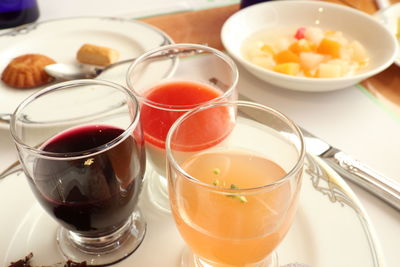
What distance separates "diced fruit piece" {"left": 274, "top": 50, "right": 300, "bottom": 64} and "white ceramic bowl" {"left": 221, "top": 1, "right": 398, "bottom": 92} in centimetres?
10

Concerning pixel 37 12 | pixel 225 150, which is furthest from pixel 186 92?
pixel 37 12

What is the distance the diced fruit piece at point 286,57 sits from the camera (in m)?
1.11

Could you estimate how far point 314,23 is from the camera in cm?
129

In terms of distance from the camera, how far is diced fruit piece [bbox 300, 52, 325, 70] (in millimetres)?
1088

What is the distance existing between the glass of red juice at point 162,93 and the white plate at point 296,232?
80mm

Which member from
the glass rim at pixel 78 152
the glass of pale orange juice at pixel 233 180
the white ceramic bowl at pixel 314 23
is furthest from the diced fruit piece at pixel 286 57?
the glass rim at pixel 78 152

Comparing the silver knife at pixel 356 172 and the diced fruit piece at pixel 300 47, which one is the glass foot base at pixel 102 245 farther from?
the diced fruit piece at pixel 300 47

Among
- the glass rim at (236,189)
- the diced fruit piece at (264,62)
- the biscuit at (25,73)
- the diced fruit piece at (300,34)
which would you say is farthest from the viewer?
the diced fruit piece at (300,34)

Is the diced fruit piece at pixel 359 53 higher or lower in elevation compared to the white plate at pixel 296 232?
higher

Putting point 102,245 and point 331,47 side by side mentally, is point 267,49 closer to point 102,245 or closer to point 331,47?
point 331,47

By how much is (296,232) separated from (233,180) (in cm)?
15

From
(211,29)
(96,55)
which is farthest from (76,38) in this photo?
(211,29)

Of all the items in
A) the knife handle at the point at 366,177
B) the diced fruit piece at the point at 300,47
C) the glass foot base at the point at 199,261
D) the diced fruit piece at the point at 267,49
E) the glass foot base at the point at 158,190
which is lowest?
the glass foot base at the point at 158,190

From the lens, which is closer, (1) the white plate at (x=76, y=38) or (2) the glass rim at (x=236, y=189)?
(2) the glass rim at (x=236, y=189)
